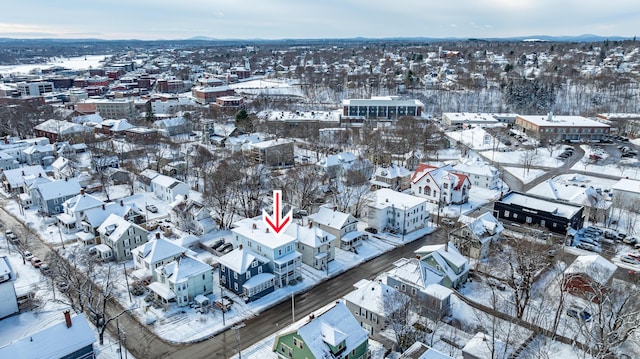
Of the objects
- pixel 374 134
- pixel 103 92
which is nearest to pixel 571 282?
pixel 374 134

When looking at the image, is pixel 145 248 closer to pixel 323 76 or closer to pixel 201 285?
pixel 201 285

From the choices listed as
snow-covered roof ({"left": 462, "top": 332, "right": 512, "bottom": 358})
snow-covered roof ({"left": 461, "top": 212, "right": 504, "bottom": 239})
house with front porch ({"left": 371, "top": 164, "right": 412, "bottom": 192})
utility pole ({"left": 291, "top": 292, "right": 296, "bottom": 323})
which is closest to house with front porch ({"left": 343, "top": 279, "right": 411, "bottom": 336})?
utility pole ({"left": 291, "top": 292, "right": 296, "bottom": 323})

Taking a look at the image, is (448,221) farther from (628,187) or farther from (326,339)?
(326,339)

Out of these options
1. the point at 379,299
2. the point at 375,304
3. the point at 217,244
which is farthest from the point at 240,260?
the point at 379,299

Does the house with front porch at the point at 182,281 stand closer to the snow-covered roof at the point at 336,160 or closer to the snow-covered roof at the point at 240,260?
the snow-covered roof at the point at 240,260

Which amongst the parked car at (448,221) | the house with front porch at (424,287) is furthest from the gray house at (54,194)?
the parked car at (448,221)

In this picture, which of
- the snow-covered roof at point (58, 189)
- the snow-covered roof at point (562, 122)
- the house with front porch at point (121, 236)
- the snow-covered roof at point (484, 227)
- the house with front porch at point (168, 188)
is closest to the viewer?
the house with front porch at point (121, 236)

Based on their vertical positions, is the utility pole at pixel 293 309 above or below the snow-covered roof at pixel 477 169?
below
